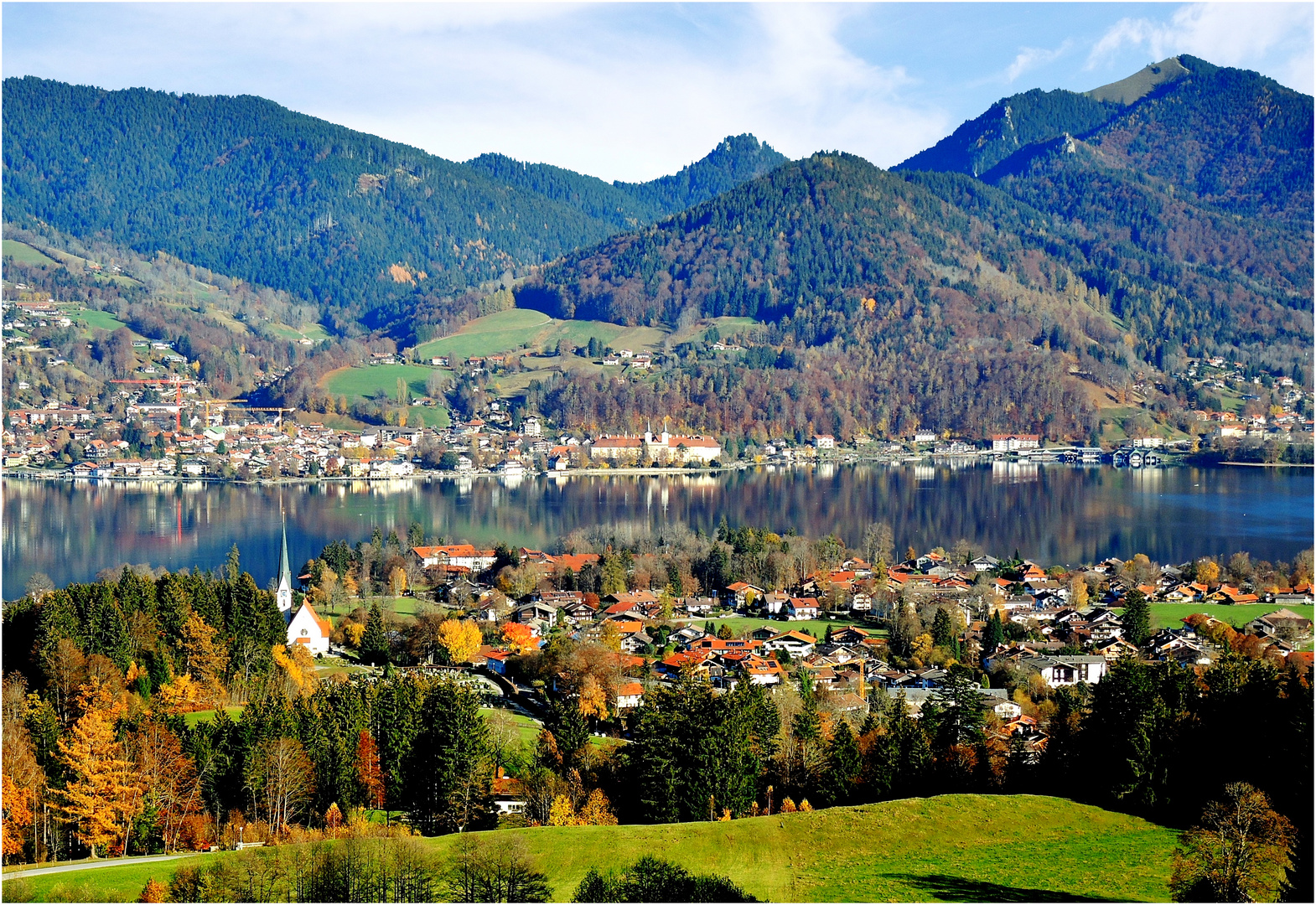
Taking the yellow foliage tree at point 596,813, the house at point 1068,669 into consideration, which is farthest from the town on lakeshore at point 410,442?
the yellow foliage tree at point 596,813

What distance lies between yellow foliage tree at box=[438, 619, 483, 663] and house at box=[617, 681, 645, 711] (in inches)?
94.8

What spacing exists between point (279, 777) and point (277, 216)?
109850 mm

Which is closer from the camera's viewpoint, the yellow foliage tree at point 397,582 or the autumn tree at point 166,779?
the autumn tree at point 166,779

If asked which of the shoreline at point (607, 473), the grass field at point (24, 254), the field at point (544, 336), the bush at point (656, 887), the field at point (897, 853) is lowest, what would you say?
the field at point (897, 853)

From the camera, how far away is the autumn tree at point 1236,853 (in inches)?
237

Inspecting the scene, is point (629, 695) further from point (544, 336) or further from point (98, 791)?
point (544, 336)

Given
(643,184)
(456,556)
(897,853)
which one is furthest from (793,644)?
(643,184)

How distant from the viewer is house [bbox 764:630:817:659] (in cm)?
1442

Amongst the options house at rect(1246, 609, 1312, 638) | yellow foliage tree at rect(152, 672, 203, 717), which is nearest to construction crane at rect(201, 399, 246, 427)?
yellow foliage tree at rect(152, 672, 203, 717)

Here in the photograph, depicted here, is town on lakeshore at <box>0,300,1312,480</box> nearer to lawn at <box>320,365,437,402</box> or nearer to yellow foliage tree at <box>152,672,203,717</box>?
lawn at <box>320,365,437,402</box>

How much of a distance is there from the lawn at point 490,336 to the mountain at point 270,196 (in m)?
27.8

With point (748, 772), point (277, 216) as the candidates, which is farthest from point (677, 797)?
point (277, 216)

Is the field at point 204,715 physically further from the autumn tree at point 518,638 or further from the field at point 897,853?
the autumn tree at point 518,638

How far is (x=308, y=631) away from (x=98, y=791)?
20.6 ft
